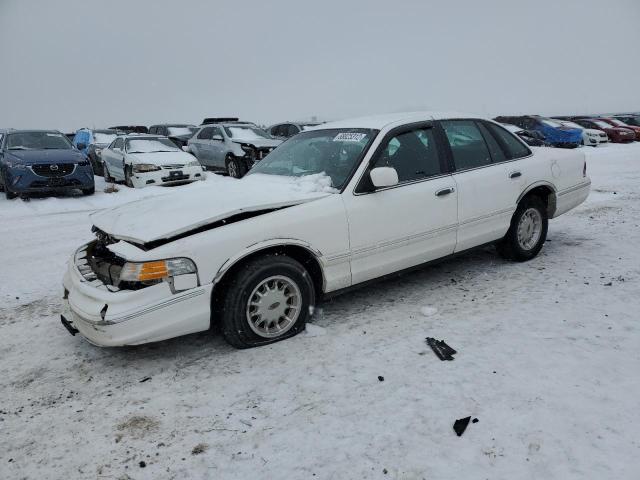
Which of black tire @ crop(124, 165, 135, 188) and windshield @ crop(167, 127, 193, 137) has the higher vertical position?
windshield @ crop(167, 127, 193, 137)

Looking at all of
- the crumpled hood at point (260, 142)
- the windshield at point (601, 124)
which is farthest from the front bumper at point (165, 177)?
the windshield at point (601, 124)

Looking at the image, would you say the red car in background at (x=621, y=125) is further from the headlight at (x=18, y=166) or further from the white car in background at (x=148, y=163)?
the headlight at (x=18, y=166)

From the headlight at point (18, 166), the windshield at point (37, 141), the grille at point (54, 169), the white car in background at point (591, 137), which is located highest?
the windshield at point (37, 141)

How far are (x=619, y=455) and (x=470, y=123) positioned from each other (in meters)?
3.32

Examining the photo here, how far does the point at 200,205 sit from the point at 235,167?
33.2ft

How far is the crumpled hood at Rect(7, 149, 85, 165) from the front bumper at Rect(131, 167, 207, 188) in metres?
1.30

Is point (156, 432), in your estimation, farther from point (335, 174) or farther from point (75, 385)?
point (335, 174)

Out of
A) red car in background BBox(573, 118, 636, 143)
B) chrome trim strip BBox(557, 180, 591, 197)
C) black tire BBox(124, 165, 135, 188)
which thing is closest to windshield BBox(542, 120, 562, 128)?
red car in background BBox(573, 118, 636, 143)

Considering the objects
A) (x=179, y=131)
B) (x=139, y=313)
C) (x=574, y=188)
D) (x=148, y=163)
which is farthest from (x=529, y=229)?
(x=179, y=131)

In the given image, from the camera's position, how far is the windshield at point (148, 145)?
40.6 feet

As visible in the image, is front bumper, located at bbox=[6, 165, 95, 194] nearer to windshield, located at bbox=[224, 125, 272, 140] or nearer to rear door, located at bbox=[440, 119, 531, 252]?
windshield, located at bbox=[224, 125, 272, 140]

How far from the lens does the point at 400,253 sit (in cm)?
399

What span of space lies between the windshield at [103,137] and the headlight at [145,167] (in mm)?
5843

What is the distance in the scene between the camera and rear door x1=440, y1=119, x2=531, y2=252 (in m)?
4.37
